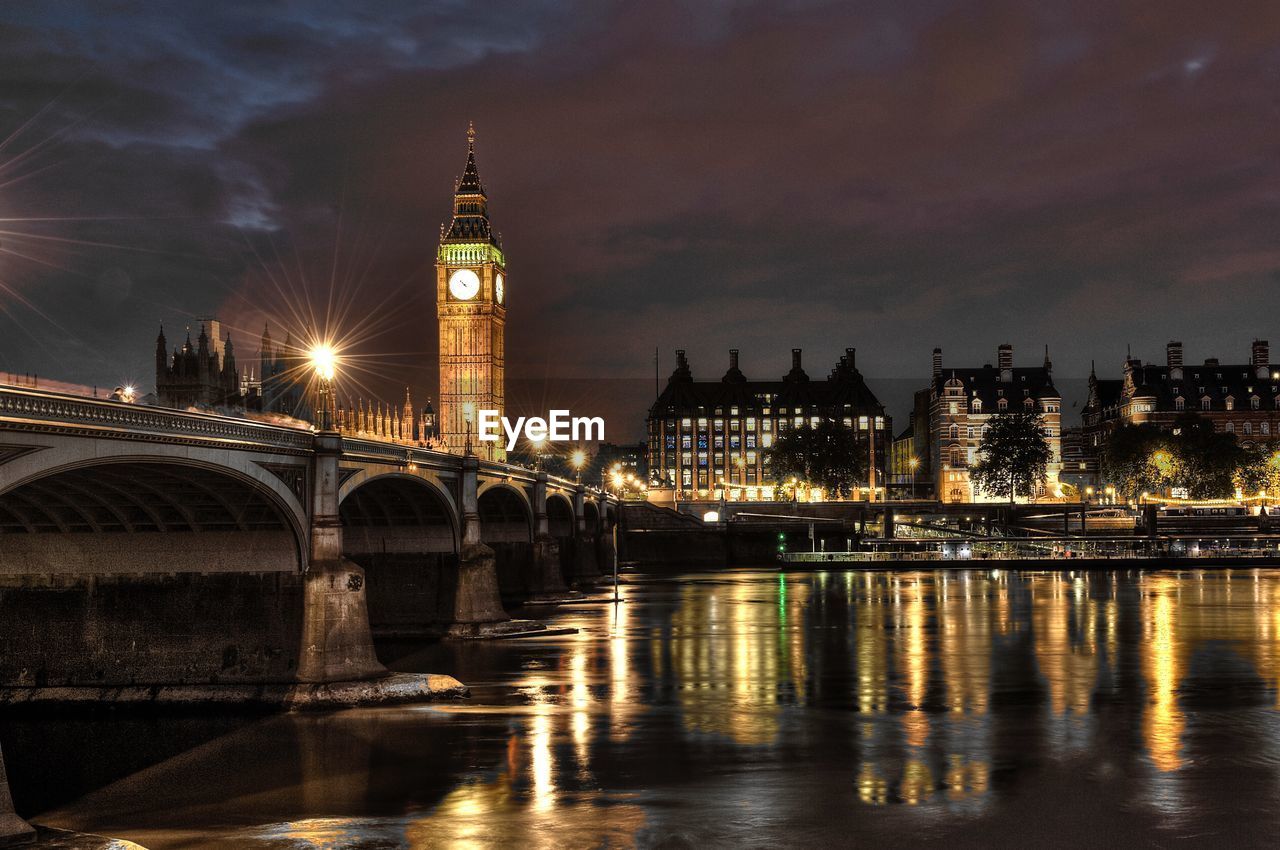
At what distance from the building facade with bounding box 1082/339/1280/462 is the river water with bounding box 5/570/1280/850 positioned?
13786 cm

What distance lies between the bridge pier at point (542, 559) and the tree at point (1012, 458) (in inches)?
4233

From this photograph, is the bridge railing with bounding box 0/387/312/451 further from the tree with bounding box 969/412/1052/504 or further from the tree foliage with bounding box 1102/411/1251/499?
the tree with bounding box 969/412/1052/504

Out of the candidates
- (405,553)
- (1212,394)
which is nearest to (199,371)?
(405,553)

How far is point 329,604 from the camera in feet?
126

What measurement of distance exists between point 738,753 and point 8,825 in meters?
16.9

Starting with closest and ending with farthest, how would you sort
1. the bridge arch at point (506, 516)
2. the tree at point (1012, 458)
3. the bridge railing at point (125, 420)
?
the bridge railing at point (125, 420)
the bridge arch at point (506, 516)
the tree at point (1012, 458)

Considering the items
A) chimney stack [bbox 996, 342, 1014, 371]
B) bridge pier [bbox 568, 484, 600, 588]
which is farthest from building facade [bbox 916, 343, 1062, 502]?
bridge pier [bbox 568, 484, 600, 588]

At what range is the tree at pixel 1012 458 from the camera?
566ft

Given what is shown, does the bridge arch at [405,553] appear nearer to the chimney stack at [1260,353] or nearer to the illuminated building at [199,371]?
the illuminated building at [199,371]

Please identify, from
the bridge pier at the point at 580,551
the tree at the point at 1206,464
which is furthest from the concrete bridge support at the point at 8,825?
the tree at the point at 1206,464

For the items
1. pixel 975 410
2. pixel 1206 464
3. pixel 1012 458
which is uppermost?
pixel 975 410

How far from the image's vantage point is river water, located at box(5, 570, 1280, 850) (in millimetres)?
23484

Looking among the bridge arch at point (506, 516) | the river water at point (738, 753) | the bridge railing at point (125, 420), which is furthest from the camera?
the bridge arch at point (506, 516)

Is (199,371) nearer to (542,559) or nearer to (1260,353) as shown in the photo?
(542,559)
